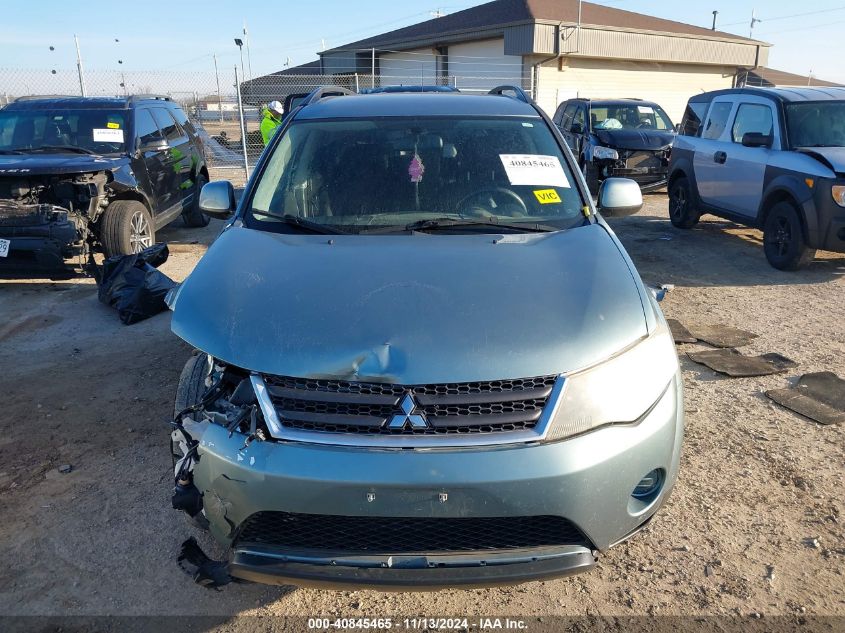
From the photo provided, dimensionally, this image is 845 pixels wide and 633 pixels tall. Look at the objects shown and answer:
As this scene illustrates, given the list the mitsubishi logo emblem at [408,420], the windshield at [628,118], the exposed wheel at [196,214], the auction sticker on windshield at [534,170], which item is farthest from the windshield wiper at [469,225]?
the windshield at [628,118]

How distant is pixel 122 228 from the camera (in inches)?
270

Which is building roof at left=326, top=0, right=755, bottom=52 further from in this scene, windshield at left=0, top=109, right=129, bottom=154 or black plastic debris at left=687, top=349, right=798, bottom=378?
Result: black plastic debris at left=687, top=349, right=798, bottom=378

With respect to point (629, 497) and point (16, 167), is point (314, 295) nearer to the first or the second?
point (629, 497)

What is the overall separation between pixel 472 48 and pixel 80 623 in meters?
25.5


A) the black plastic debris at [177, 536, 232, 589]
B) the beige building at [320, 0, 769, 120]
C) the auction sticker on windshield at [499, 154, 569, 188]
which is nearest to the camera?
the black plastic debris at [177, 536, 232, 589]

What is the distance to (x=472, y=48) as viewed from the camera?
25.0 meters

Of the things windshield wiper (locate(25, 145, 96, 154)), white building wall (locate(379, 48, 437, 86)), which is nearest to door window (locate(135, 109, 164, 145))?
windshield wiper (locate(25, 145, 96, 154))

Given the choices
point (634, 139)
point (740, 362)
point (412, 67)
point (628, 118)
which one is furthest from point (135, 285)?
point (412, 67)

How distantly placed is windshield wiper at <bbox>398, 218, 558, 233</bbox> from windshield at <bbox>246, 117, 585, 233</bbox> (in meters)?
0.02

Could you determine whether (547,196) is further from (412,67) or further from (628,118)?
(412,67)

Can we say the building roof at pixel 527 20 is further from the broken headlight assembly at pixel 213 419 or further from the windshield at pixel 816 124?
the broken headlight assembly at pixel 213 419

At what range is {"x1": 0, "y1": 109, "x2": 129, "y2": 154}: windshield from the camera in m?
7.48

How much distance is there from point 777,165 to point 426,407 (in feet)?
22.4

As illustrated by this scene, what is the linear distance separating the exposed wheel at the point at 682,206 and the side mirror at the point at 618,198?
6.17 meters
